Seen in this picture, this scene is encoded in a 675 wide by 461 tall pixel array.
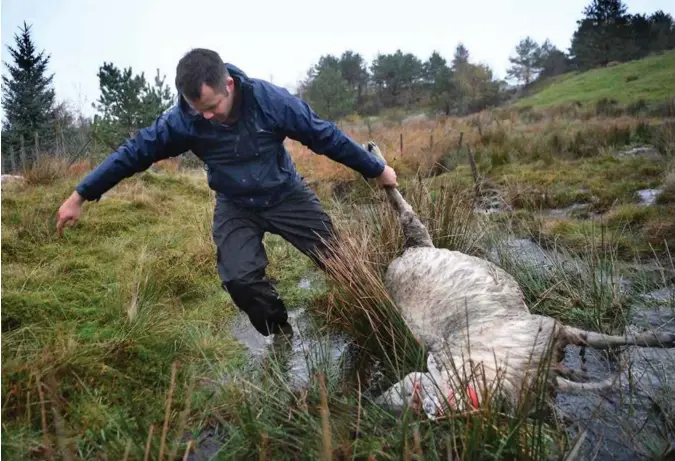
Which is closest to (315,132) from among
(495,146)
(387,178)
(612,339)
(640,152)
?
(387,178)

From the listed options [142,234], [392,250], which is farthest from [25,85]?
[392,250]

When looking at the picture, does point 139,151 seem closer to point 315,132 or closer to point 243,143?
point 243,143

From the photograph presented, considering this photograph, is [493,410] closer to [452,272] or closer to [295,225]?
[452,272]

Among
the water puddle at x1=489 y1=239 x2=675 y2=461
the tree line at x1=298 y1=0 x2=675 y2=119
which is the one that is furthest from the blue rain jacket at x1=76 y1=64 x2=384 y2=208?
the tree line at x1=298 y1=0 x2=675 y2=119

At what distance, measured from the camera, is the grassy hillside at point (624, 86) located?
1944 cm

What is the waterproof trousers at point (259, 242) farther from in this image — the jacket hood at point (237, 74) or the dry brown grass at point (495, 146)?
the dry brown grass at point (495, 146)

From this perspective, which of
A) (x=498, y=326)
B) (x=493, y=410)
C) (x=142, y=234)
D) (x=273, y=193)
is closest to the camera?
(x=493, y=410)

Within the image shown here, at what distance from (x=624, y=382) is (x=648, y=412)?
33 cm

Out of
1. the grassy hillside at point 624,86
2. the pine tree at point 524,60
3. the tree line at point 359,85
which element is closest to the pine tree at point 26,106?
the tree line at point 359,85

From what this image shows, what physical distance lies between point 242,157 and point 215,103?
406 mm

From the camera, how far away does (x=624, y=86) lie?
22.8 metres

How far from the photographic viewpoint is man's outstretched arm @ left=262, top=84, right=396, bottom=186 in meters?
3.01

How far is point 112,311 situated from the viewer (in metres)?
3.11

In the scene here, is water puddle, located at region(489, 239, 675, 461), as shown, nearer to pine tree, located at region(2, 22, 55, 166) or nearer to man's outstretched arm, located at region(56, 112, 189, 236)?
man's outstretched arm, located at region(56, 112, 189, 236)
